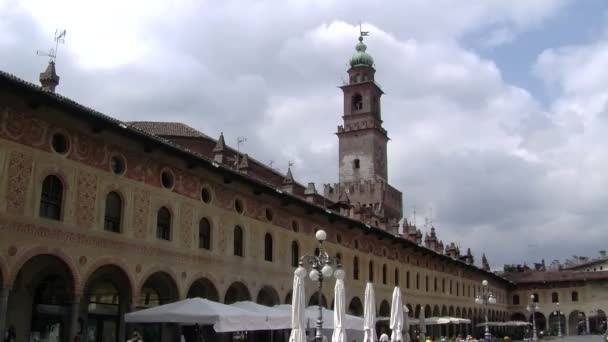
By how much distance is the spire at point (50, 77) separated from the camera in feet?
79.4

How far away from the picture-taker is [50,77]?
24.4 meters

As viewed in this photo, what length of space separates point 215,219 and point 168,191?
2.83m

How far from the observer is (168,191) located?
22391 mm

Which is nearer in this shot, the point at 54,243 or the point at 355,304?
the point at 54,243

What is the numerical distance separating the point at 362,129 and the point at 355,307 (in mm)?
36548

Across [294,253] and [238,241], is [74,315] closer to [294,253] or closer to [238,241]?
[238,241]

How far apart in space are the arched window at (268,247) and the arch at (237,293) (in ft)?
7.02

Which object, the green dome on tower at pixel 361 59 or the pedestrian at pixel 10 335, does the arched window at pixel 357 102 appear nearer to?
the green dome on tower at pixel 361 59

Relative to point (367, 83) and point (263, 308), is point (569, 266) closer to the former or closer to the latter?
point (367, 83)

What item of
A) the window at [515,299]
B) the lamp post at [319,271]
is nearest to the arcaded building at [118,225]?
the lamp post at [319,271]

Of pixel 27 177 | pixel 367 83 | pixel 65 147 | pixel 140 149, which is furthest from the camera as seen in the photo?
pixel 367 83

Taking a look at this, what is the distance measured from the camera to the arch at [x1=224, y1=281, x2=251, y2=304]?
1024 inches

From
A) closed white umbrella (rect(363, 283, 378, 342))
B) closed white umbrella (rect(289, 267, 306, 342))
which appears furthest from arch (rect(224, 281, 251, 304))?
closed white umbrella (rect(289, 267, 306, 342))

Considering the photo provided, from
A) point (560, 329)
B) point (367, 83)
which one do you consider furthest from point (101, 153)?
point (560, 329)
